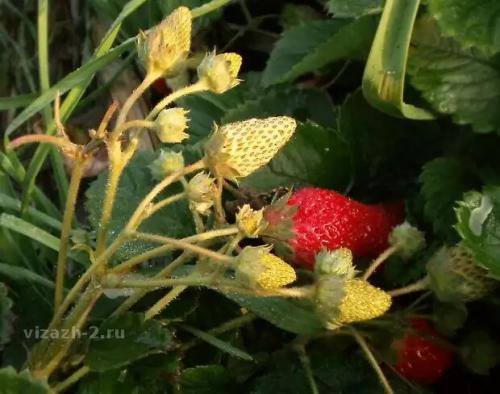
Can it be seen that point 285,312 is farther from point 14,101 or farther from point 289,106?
point 14,101

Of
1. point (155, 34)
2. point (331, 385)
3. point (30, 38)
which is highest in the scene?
point (155, 34)

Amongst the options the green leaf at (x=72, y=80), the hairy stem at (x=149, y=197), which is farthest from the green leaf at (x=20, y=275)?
the hairy stem at (x=149, y=197)

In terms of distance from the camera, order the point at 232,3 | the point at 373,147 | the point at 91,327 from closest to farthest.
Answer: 1. the point at 91,327
2. the point at 373,147
3. the point at 232,3

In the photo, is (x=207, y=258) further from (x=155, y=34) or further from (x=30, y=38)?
(x=30, y=38)

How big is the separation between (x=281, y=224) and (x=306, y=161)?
0.55ft

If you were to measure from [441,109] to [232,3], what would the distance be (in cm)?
38

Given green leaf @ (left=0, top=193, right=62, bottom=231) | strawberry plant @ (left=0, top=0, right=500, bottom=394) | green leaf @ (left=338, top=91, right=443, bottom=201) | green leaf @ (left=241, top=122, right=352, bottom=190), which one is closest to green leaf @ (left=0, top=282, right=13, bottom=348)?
strawberry plant @ (left=0, top=0, right=500, bottom=394)

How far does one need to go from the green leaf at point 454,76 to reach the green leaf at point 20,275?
36cm

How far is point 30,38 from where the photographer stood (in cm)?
113

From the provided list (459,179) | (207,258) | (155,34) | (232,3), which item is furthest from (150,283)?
(232,3)

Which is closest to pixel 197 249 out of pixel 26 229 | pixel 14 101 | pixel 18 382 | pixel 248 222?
pixel 248 222

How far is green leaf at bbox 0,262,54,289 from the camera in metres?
0.78

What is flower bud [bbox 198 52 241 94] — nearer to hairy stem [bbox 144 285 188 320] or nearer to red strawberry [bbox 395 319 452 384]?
hairy stem [bbox 144 285 188 320]

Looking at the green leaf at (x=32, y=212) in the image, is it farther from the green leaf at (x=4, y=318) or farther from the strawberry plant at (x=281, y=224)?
the green leaf at (x=4, y=318)
